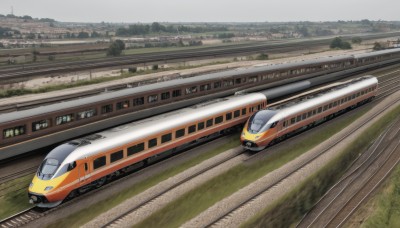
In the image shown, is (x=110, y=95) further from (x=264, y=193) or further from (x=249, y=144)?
(x=264, y=193)

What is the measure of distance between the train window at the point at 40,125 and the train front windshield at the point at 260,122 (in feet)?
46.4

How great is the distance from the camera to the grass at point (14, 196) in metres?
19.4

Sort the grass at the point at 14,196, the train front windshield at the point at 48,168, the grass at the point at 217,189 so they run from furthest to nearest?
the grass at the point at 14,196 → the train front windshield at the point at 48,168 → the grass at the point at 217,189

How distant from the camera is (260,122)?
27.8 meters

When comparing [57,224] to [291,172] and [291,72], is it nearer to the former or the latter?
[291,172]

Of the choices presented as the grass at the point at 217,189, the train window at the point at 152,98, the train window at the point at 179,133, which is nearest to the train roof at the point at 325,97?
the grass at the point at 217,189

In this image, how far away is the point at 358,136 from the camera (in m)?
31.3

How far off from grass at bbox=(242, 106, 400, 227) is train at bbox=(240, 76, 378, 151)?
4.46 m

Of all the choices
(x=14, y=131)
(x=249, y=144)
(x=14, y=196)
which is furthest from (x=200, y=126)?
(x=14, y=196)

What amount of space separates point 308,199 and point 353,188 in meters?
3.57

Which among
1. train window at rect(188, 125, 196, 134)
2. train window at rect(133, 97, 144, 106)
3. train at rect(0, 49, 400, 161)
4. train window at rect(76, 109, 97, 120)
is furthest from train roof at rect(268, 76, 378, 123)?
train window at rect(76, 109, 97, 120)

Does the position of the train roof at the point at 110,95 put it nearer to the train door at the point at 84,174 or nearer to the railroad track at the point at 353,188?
the train door at the point at 84,174

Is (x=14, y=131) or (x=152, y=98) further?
(x=152, y=98)

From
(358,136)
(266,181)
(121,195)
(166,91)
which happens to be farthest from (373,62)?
(121,195)
